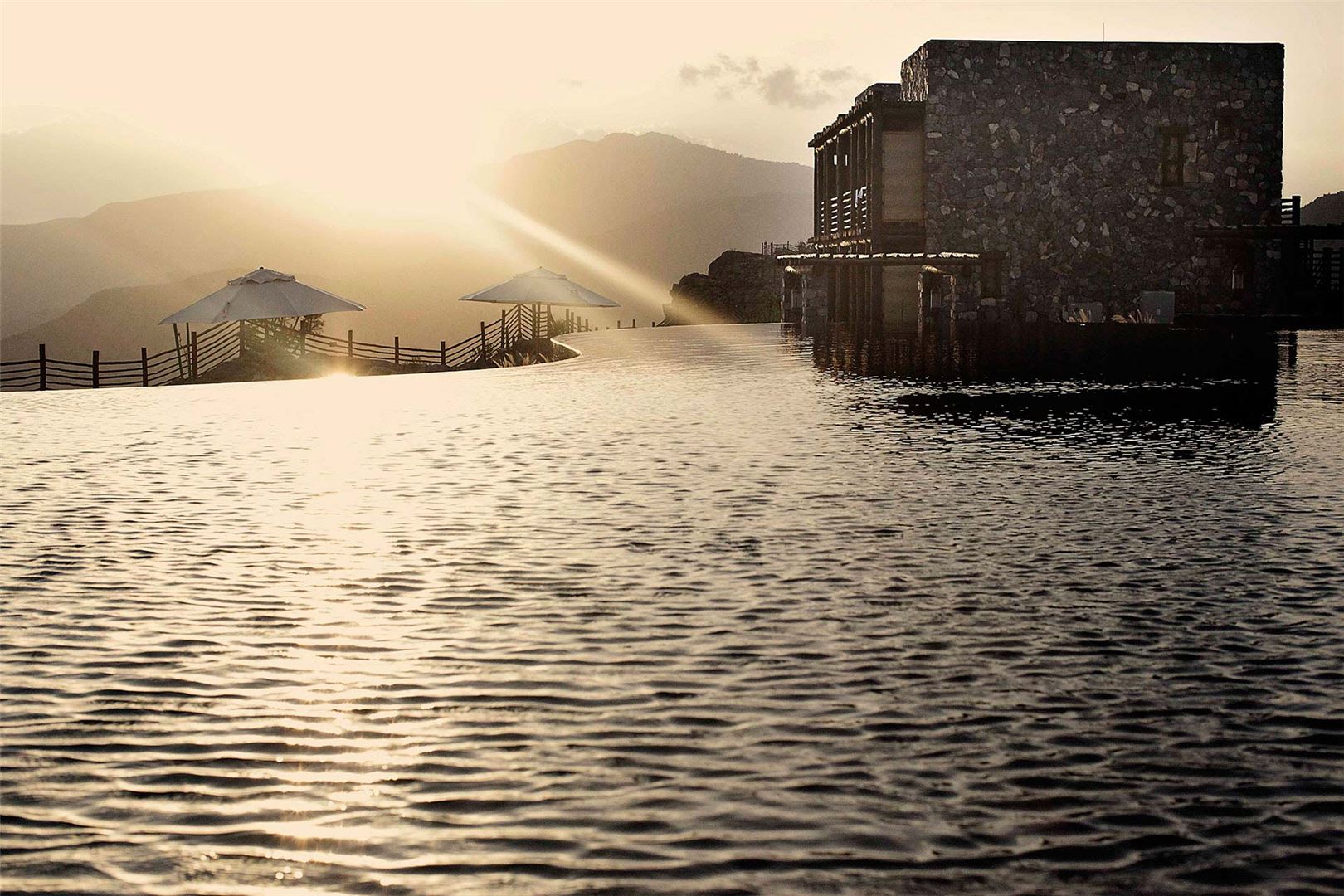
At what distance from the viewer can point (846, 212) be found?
47.0 metres

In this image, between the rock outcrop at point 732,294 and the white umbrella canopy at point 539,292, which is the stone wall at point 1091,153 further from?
the rock outcrop at point 732,294

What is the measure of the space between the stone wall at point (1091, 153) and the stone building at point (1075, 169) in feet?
0.10

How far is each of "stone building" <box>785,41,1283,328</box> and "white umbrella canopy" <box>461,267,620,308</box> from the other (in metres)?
5.89

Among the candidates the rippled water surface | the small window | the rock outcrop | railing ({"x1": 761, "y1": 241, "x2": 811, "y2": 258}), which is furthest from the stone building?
the rippled water surface

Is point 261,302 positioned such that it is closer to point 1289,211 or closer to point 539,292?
point 539,292

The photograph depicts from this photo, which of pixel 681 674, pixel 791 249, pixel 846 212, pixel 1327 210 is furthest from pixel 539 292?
pixel 1327 210

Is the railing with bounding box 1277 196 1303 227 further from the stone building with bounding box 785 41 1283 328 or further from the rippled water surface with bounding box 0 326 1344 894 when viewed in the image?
the rippled water surface with bounding box 0 326 1344 894

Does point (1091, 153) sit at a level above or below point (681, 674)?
above

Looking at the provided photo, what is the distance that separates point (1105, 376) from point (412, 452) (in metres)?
12.0

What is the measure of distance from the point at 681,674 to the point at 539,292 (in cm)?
3432

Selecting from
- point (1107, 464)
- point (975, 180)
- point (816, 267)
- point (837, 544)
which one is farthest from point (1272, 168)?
point (837, 544)

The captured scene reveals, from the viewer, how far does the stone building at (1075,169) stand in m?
41.2

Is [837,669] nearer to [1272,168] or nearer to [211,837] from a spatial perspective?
Result: [211,837]

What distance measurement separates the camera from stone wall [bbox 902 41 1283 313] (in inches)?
1624
